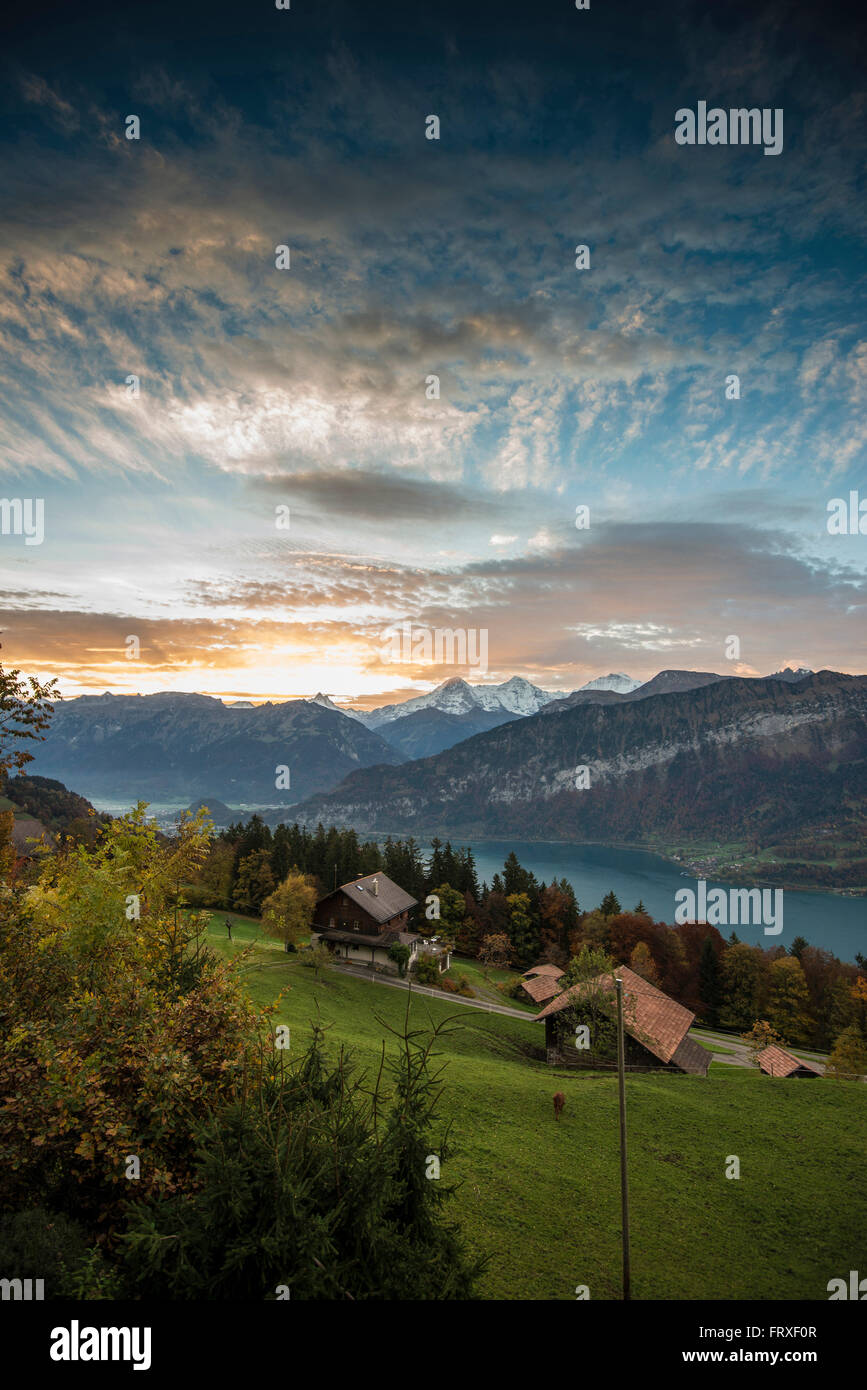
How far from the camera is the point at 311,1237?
244 inches

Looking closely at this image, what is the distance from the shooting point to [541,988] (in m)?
55.9

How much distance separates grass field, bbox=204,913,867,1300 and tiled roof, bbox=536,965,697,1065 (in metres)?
4.00

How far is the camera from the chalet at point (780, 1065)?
4209cm

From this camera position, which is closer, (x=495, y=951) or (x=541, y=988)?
(x=541, y=988)

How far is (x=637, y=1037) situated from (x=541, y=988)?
72.4ft

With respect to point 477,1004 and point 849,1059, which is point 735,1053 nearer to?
point 849,1059

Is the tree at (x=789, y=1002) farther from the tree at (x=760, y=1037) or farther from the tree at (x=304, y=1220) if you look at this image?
the tree at (x=304, y=1220)

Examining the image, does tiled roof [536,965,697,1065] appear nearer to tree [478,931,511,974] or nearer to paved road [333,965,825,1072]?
paved road [333,965,825,1072]

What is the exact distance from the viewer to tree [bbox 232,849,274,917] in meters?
69.3

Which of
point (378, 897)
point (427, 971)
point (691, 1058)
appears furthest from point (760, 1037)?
point (378, 897)

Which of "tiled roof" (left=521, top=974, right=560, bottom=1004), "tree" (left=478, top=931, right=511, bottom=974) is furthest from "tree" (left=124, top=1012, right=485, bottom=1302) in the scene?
"tree" (left=478, top=931, right=511, bottom=974)

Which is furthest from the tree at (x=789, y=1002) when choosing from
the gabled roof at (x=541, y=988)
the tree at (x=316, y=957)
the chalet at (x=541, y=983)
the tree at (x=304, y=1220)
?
the tree at (x=304, y=1220)

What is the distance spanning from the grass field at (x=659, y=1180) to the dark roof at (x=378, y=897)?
23295 millimetres

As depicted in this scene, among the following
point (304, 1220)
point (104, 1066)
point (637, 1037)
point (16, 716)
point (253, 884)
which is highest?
point (16, 716)
